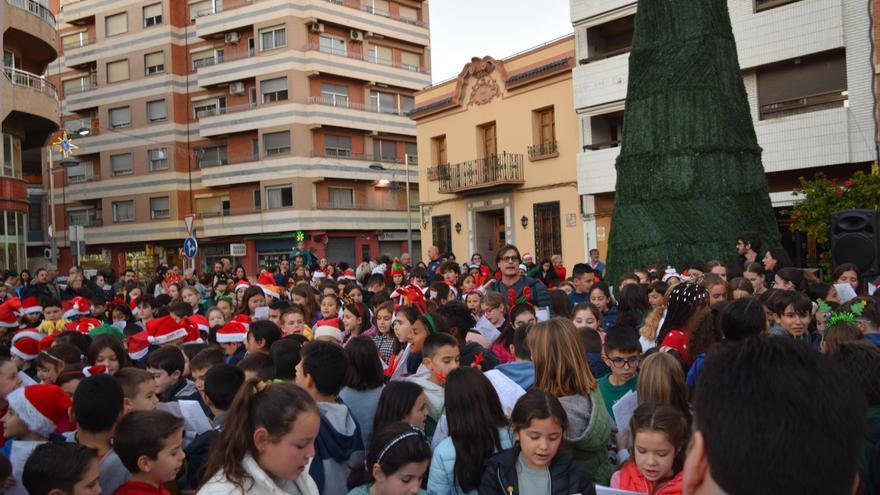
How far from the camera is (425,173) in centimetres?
3089

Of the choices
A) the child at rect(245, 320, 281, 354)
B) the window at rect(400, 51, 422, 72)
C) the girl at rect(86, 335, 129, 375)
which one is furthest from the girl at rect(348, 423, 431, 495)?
the window at rect(400, 51, 422, 72)

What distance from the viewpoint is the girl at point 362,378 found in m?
4.58

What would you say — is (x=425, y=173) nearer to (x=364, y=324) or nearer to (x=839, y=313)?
(x=364, y=324)

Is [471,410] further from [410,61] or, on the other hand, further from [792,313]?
[410,61]

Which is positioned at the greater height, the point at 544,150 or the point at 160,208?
the point at 544,150

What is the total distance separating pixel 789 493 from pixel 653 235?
11882 millimetres

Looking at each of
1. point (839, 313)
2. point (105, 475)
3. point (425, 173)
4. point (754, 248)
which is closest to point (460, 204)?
point (425, 173)

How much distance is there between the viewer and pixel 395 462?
10.8ft

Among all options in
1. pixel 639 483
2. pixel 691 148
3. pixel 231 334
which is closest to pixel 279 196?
pixel 691 148

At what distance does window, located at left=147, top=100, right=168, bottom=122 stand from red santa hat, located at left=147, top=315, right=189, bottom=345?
36.4 metres

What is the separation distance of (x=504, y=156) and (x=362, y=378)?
2270 cm

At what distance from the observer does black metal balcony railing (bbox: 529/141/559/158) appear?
2522 cm

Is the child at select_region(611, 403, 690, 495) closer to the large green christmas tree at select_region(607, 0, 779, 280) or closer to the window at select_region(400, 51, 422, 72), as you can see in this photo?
the large green christmas tree at select_region(607, 0, 779, 280)

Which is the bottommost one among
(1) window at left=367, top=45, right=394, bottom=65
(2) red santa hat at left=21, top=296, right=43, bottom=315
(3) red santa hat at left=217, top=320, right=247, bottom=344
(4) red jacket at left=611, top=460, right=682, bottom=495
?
(4) red jacket at left=611, top=460, right=682, bottom=495
